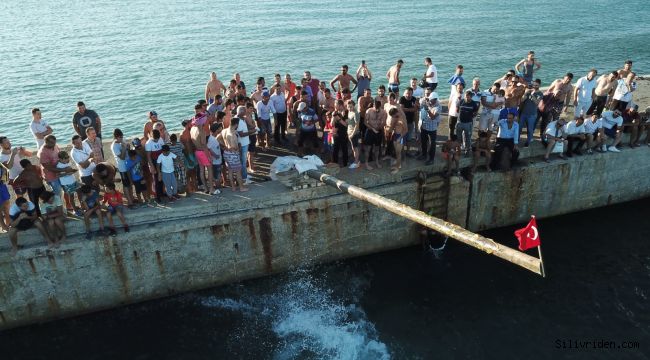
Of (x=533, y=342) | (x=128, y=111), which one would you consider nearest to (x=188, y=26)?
(x=128, y=111)

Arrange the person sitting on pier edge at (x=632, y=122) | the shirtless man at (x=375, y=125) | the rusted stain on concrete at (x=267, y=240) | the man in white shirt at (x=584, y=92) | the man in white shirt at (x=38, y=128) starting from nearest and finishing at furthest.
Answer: the man in white shirt at (x=38, y=128) < the rusted stain on concrete at (x=267, y=240) < the shirtless man at (x=375, y=125) < the person sitting on pier edge at (x=632, y=122) < the man in white shirt at (x=584, y=92)

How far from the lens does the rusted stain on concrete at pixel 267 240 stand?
12383mm

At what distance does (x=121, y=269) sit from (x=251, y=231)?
10.7 ft

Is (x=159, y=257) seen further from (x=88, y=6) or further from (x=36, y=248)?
(x=88, y=6)

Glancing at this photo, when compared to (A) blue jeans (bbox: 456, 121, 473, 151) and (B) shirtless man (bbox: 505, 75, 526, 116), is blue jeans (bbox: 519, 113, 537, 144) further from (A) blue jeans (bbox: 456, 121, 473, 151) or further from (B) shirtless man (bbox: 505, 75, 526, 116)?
(A) blue jeans (bbox: 456, 121, 473, 151)

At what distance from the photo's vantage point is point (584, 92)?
51.8 feet

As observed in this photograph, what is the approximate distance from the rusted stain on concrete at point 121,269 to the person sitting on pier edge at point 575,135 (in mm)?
12934

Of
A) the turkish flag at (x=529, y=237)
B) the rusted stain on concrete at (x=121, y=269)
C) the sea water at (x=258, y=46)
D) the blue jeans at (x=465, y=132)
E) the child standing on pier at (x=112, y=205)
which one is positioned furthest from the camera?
the sea water at (x=258, y=46)

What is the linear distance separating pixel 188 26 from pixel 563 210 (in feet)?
140

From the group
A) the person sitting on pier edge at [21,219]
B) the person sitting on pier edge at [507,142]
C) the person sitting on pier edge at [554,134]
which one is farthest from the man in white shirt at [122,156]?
the person sitting on pier edge at [554,134]

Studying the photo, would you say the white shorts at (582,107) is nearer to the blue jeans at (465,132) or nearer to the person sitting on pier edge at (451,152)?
the blue jeans at (465,132)

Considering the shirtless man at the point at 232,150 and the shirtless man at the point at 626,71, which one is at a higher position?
the shirtless man at the point at 626,71

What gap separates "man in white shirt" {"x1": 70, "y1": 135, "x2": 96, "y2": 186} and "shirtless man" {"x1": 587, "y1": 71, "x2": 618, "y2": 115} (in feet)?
52.0

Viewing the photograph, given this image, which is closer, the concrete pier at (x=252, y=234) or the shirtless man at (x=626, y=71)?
the concrete pier at (x=252, y=234)
